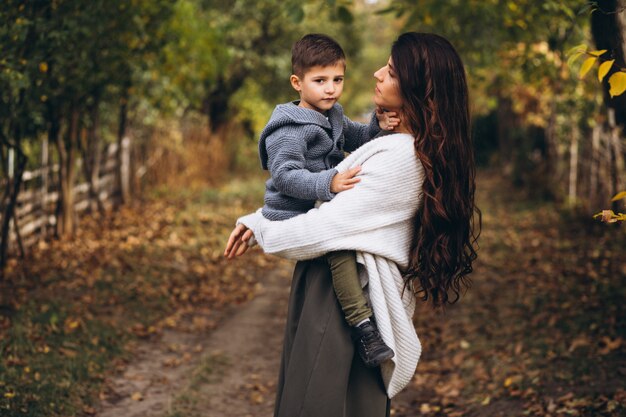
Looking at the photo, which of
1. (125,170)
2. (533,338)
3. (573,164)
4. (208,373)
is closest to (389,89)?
(208,373)

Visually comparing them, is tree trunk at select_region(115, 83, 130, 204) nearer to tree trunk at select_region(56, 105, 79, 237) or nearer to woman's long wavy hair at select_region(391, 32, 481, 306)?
tree trunk at select_region(56, 105, 79, 237)

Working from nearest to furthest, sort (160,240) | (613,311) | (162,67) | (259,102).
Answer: (613,311), (160,240), (162,67), (259,102)

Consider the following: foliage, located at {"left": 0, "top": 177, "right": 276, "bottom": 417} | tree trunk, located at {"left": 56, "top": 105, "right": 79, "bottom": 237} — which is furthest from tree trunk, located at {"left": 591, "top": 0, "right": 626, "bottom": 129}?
tree trunk, located at {"left": 56, "top": 105, "right": 79, "bottom": 237}

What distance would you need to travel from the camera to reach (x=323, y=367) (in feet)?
8.91

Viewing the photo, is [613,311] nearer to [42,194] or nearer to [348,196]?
[348,196]

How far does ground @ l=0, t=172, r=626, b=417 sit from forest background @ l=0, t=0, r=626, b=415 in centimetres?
12

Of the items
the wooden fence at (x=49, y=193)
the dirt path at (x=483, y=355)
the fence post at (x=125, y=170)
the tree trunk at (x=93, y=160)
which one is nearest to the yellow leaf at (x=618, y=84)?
the dirt path at (x=483, y=355)

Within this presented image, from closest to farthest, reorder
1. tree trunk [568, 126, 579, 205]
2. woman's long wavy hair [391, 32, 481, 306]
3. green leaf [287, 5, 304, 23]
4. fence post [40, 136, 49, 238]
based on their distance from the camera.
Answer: woman's long wavy hair [391, 32, 481, 306] → green leaf [287, 5, 304, 23] → fence post [40, 136, 49, 238] → tree trunk [568, 126, 579, 205]

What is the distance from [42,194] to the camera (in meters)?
9.08

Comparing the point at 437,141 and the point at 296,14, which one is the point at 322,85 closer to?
the point at 437,141

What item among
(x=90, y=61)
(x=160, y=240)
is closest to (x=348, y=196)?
(x=90, y=61)

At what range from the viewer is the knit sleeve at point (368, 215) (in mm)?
2660

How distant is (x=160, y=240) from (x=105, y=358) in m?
4.23

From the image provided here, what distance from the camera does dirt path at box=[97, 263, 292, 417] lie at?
17.2ft
